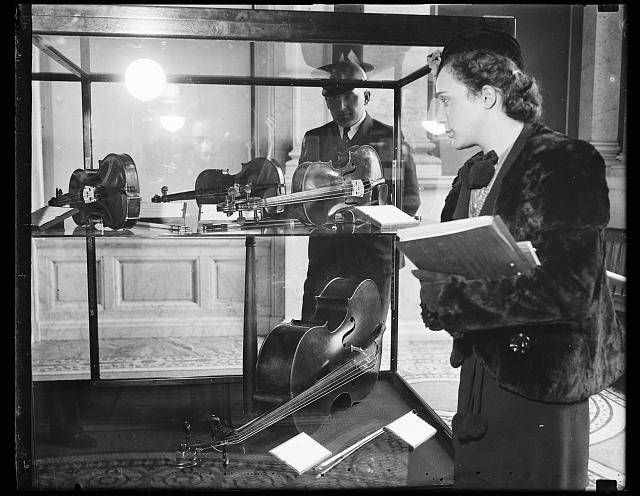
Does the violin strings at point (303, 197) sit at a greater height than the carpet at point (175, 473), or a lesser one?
greater

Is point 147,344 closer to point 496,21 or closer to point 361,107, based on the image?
point 361,107

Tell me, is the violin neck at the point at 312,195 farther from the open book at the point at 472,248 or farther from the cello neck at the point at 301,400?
the cello neck at the point at 301,400

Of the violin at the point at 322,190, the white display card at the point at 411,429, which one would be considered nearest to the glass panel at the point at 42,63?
the violin at the point at 322,190

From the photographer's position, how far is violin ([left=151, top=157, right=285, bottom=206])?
6.84 ft

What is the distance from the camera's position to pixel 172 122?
206 cm

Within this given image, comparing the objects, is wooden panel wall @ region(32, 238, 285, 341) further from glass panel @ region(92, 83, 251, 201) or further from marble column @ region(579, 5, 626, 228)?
marble column @ region(579, 5, 626, 228)

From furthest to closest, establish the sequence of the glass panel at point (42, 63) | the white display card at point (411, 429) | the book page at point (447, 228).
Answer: the white display card at point (411, 429) → the glass panel at point (42, 63) → the book page at point (447, 228)

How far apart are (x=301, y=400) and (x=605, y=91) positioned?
1.39 metres

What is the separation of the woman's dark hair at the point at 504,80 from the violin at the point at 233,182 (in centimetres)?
65

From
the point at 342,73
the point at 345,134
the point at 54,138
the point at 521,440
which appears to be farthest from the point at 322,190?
the point at 521,440

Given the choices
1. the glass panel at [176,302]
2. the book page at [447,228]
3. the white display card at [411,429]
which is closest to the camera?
the book page at [447,228]

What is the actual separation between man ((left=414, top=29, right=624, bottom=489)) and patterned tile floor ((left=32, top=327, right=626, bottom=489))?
0.28 feet

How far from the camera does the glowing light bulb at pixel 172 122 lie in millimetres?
2062
